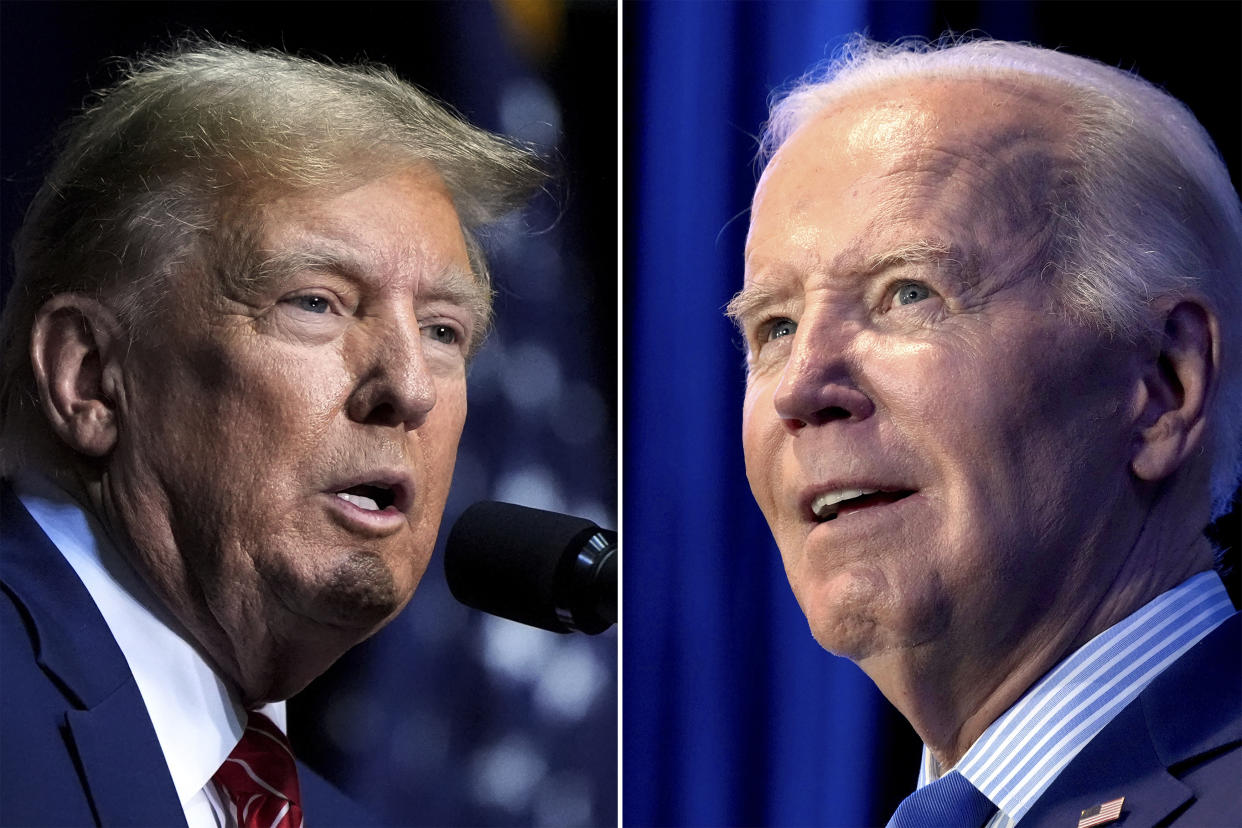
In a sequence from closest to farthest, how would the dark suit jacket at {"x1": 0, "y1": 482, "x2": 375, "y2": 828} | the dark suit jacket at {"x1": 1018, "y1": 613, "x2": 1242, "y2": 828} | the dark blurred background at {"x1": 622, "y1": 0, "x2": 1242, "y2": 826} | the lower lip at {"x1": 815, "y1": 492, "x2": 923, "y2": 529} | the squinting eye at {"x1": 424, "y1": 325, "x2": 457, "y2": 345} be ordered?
1. the dark suit jacket at {"x1": 1018, "y1": 613, "x2": 1242, "y2": 828}
2. the dark suit jacket at {"x1": 0, "y1": 482, "x2": 375, "y2": 828}
3. the lower lip at {"x1": 815, "y1": 492, "x2": 923, "y2": 529}
4. the squinting eye at {"x1": 424, "y1": 325, "x2": 457, "y2": 345}
5. the dark blurred background at {"x1": 622, "y1": 0, "x2": 1242, "y2": 826}

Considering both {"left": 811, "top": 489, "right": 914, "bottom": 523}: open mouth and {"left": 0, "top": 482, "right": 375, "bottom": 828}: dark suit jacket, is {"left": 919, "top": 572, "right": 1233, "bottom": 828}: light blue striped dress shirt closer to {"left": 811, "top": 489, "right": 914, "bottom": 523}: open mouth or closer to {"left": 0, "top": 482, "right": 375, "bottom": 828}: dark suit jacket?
{"left": 811, "top": 489, "right": 914, "bottom": 523}: open mouth

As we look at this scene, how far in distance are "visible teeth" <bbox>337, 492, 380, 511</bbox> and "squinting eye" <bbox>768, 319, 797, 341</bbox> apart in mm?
629

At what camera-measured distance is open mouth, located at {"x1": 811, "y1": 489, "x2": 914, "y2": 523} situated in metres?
1.80

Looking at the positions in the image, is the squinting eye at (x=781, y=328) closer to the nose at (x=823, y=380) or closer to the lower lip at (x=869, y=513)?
the nose at (x=823, y=380)

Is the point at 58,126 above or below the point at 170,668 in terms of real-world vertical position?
above

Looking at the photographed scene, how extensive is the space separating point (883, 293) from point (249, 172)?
0.87m

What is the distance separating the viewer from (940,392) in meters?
1.76

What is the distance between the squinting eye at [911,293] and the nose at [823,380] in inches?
3.2

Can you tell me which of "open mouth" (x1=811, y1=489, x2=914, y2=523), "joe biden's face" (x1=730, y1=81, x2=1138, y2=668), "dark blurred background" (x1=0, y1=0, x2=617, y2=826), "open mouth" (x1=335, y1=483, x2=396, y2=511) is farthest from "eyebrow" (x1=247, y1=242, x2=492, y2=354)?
"open mouth" (x1=811, y1=489, x2=914, y2=523)

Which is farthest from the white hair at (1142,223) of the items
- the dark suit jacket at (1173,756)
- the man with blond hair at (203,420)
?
the man with blond hair at (203,420)

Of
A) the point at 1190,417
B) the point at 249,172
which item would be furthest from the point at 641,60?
the point at 1190,417

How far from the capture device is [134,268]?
5.80 feet

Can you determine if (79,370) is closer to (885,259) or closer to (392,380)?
(392,380)

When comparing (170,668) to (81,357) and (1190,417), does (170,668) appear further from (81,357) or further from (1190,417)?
(1190,417)
